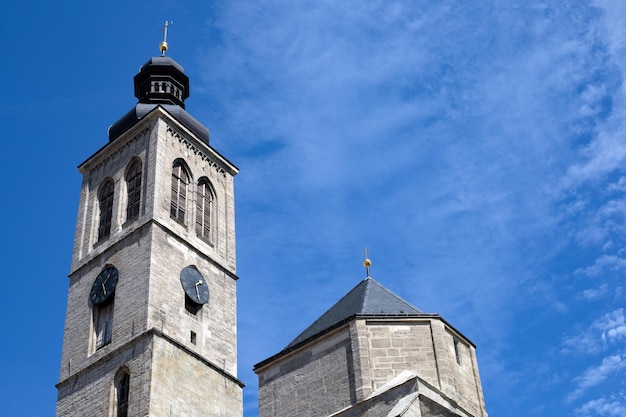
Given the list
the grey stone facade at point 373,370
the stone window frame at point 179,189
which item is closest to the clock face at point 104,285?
the stone window frame at point 179,189

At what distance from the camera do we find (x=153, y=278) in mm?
27812

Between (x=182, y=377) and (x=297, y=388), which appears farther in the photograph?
(x=182, y=377)

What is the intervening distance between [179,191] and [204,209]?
1.32 metres

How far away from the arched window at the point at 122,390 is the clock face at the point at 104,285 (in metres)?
3.30

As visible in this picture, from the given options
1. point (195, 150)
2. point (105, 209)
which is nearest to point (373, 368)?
point (105, 209)

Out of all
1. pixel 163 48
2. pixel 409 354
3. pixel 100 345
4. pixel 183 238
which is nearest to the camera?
pixel 409 354

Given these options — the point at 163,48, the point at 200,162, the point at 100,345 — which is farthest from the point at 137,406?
the point at 163,48

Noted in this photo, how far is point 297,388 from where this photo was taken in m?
22.3

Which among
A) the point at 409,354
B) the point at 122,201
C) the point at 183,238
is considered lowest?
the point at 409,354

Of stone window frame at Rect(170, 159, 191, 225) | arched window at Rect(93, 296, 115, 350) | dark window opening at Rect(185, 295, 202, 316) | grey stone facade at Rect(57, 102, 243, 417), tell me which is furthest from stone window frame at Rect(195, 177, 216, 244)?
arched window at Rect(93, 296, 115, 350)

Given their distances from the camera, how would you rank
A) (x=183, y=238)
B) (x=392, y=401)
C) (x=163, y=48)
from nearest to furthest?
(x=392, y=401) → (x=183, y=238) → (x=163, y=48)

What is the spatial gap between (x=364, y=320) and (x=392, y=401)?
96.0 inches

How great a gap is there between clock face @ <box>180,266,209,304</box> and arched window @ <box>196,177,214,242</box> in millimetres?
2134

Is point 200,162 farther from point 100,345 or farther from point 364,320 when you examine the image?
point 364,320
